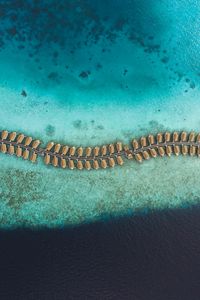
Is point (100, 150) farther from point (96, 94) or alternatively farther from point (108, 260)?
point (108, 260)

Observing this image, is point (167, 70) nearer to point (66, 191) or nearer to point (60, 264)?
point (66, 191)

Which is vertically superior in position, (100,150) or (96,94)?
(96,94)

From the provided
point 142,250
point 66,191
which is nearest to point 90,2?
point 66,191

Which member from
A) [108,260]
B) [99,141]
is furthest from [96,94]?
[108,260]

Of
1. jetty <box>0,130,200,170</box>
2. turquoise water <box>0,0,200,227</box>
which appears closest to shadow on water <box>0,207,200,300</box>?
turquoise water <box>0,0,200,227</box>

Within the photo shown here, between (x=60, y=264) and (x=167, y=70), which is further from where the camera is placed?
(x=167, y=70)

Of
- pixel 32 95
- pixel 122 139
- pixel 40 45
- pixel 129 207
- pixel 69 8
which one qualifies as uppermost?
pixel 69 8

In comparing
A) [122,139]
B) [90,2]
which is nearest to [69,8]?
[90,2]

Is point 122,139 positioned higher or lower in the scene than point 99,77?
lower
